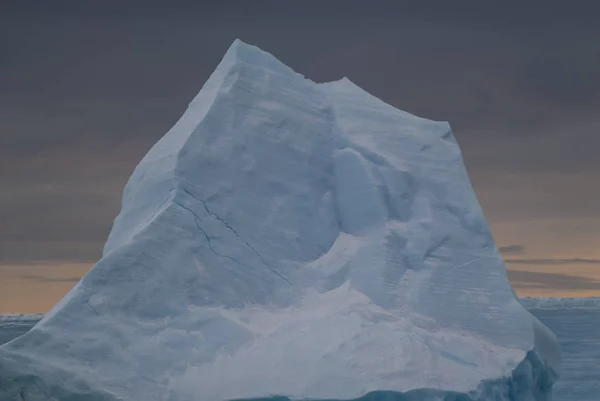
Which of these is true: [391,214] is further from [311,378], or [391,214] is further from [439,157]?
[311,378]

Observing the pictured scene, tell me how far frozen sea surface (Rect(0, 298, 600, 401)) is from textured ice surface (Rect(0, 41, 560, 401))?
8999mm

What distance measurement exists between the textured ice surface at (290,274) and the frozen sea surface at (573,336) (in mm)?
8999

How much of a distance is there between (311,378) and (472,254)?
12.0ft

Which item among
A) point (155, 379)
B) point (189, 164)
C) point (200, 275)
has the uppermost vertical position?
point (189, 164)

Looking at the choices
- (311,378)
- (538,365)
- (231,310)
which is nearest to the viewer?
(311,378)

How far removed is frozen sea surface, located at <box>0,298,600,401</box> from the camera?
27812mm

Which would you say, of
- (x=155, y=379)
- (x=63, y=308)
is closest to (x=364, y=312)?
(x=155, y=379)

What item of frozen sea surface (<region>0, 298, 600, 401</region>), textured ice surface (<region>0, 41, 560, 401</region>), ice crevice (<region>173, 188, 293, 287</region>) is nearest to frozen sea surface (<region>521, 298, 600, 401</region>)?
frozen sea surface (<region>0, 298, 600, 401</region>)

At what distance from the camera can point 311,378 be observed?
15.9 meters

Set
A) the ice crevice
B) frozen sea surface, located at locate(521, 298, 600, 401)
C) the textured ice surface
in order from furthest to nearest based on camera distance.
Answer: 1. frozen sea surface, located at locate(521, 298, 600, 401)
2. the ice crevice
3. the textured ice surface

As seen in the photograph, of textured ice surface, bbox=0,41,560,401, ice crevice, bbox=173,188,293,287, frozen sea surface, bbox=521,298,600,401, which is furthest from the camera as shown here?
frozen sea surface, bbox=521,298,600,401

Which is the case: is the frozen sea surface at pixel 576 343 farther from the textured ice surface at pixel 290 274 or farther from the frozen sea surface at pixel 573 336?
the textured ice surface at pixel 290 274

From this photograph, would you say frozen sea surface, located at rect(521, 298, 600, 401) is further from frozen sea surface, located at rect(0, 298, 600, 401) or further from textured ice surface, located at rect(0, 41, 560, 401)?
textured ice surface, located at rect(0, 41, 560, 401)

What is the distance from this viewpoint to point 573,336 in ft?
120
